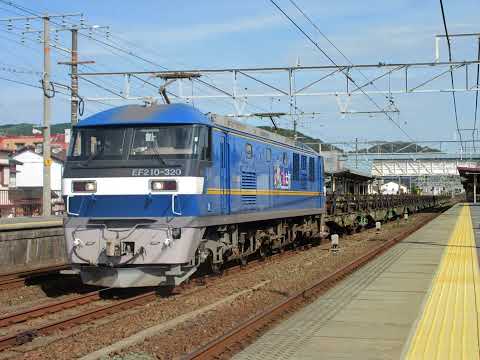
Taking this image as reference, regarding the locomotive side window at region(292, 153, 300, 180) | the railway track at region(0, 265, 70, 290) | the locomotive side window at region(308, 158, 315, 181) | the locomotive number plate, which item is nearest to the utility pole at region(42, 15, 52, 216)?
the railway track at region(0, 265, 70, 290)

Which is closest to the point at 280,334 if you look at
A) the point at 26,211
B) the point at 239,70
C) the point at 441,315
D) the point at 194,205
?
the point at 441,315

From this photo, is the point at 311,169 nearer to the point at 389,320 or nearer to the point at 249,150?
the point at 249,150

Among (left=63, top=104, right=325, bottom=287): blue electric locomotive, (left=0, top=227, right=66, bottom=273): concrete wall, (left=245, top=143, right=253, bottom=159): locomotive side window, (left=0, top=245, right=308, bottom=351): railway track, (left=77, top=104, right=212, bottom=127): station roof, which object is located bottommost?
(left=0, top=245, right=308, bottom=351): railway track

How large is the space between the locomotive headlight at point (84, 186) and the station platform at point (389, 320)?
167 inches

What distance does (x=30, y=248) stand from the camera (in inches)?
703

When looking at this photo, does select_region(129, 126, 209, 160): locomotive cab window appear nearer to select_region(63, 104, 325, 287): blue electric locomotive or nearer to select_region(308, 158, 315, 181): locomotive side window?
select_region(63, 104, 325, 287): blue electric locomotive

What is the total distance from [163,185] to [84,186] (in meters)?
1.49

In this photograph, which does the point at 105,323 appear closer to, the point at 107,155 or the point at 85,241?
the point at 85,241

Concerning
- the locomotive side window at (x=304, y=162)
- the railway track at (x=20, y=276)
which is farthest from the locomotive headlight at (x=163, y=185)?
the locomotive side window at (x=304, y=162)

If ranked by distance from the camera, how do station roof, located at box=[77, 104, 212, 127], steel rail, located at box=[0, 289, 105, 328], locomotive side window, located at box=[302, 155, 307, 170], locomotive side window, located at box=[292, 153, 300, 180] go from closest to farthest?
steel rail, located at box=[0, 289, 105, 328], station roof, located at box=[77, 104, 212, 127], locomotive side window, located at box=[292, 153, 300, 180], locomotive side window, located at box=[302, 155, 307, 170]

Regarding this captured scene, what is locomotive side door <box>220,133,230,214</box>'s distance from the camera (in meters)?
12.7

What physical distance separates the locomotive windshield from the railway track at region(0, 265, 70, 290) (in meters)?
3.46

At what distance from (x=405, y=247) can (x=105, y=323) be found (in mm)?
13710

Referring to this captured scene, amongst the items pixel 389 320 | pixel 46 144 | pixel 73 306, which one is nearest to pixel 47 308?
pixel 73 306
